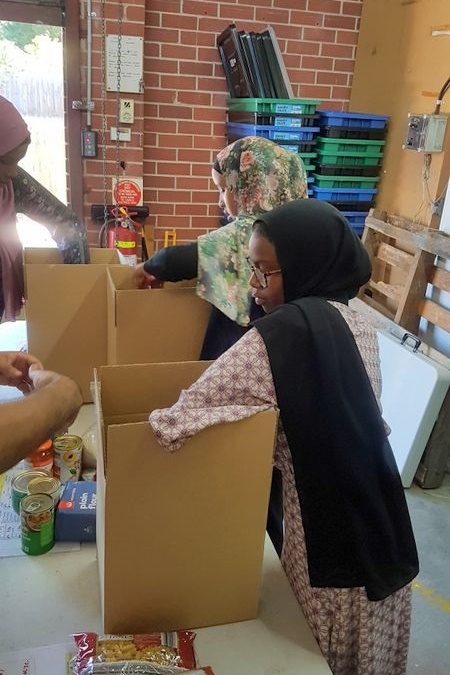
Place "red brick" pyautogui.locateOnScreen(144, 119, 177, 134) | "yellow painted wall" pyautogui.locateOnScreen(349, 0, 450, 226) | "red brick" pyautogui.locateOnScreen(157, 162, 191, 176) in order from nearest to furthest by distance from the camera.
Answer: "yellow painted wall" pyautogui.locateOnScreen(349, 0, 450, 226)
"red brick" pyautogui.locateOnScreen(144, 119, 177, 134)
"red brick" pyautogui.locateOnScreen(157, 162, 191, 176)

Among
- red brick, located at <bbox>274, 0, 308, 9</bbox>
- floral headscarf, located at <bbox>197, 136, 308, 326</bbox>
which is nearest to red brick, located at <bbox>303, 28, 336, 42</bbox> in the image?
red brick, located at <bbox>274, 0, 308, 9</bbox>

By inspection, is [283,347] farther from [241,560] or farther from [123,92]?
[123,92]

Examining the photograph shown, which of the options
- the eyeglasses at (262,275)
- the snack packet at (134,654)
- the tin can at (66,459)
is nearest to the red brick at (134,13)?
the eyeglasses at (262,275)

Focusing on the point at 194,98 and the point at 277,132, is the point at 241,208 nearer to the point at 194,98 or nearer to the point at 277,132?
the point at 277,132

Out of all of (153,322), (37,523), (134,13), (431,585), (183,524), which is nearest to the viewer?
(183,524)

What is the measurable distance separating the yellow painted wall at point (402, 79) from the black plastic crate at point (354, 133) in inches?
4.2

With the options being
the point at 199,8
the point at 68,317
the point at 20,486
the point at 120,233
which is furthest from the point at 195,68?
the point at 20,486

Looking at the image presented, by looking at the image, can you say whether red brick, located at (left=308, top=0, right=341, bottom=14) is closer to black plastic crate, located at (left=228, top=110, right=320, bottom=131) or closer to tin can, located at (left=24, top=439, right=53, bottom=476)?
black plastic crate, located at (left=228, top=110, right=320, bottom=131)

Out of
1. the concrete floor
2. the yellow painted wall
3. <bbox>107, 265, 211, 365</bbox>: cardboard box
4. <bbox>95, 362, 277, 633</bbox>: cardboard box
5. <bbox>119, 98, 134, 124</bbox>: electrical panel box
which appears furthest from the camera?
<bbox>119, 98, 134, 124</bbox>: electrical panel box

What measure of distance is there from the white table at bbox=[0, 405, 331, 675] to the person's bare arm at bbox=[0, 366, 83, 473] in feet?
1.09

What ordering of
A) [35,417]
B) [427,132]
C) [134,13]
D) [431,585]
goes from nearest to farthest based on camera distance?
1. [35,417]
2. [431,585]
3. [427,132]
4. [134,13]

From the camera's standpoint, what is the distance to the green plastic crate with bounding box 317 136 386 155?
120 inches

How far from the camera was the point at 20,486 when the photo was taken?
113 centimetres

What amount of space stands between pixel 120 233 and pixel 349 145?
4.44 feet
